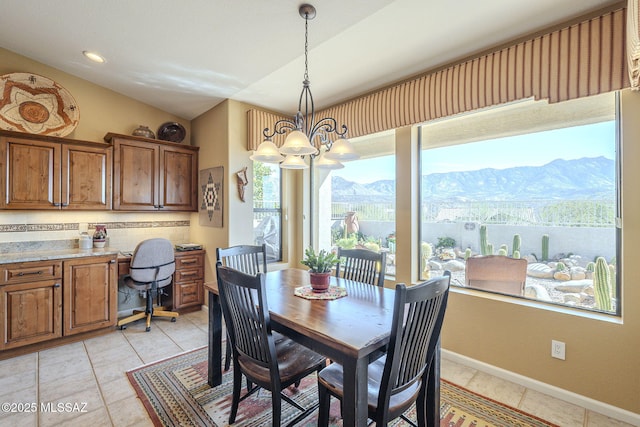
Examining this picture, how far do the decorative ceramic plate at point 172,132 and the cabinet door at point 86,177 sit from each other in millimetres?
719

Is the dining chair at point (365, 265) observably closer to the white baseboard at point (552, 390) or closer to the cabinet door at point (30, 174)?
the white baseboard at point (552, 390)

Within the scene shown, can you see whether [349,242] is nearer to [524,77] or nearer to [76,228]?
[524,77]

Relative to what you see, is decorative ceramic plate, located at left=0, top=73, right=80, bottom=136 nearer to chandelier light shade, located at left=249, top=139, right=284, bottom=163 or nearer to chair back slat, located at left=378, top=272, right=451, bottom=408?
chandelier light shade, located at left=249, top=139, right=284, bottom=163

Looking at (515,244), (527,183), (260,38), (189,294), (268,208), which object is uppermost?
(260,38)

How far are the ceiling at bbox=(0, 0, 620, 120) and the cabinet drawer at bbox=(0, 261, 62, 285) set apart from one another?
211 cm

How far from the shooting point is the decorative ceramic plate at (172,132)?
13.3 feet

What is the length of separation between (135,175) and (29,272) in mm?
1418

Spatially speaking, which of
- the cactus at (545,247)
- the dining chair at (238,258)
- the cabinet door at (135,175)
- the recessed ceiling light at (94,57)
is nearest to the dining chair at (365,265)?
the dining chair at (238,258)

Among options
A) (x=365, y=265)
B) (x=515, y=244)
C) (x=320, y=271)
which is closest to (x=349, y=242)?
(x=365, y=265)

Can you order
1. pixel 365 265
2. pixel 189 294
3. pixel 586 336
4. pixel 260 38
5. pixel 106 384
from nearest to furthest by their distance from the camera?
A: 1. pixel 586 336
2. pixel 106 384
3. pixel 260 38
4. pixel 365 265
5. pixel 189 294

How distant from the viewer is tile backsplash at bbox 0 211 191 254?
10.5ft

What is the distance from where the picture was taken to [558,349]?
216 centimetres

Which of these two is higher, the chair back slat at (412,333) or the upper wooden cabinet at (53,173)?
the upper wooden cabinet at (53,173)

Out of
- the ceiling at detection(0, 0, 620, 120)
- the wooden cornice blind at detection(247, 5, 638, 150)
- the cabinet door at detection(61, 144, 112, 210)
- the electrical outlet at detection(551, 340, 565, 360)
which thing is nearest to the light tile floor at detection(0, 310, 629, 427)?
the electrical outlet at detection(551, 340, 565, 360)
